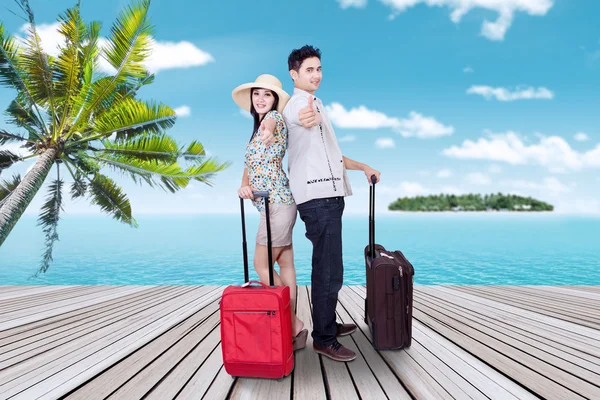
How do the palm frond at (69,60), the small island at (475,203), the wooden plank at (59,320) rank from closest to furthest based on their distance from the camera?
the wooden plank at (59,320) → the palm frond at (69,60) → the small island at (475,203)

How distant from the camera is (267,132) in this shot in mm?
2066

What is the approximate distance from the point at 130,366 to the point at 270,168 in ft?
4.49

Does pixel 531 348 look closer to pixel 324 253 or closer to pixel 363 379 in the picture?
pixel 363 379

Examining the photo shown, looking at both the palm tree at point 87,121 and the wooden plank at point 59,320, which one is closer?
the wooden plank at point 59,320

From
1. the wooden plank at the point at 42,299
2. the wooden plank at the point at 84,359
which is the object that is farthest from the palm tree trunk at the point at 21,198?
the wooden plank at the point at 84,359

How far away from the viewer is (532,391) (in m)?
→ 2.04

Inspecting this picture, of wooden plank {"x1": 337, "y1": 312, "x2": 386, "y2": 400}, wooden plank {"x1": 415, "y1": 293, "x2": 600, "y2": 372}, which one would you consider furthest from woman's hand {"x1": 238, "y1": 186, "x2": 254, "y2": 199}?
wooden plank {"x1": 415, "y1": 293, "x2": 600, "y2": 372}

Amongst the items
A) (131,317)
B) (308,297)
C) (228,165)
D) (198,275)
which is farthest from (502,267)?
(131,317)

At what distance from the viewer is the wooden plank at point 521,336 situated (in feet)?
8.15

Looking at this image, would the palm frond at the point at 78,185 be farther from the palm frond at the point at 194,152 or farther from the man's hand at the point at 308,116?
the man's hand at the point at 308,116

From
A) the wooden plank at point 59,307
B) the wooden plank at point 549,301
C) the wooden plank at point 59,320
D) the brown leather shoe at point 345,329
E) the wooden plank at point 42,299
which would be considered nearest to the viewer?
the brown leather shoe at point 345,329

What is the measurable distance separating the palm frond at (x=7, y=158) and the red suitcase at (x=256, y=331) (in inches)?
311

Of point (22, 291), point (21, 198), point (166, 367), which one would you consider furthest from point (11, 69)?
point (166, 367)

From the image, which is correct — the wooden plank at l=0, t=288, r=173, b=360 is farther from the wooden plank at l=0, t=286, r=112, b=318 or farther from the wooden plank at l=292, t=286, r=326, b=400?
the wooden plank at l=292, t=286, r=326, b=400
